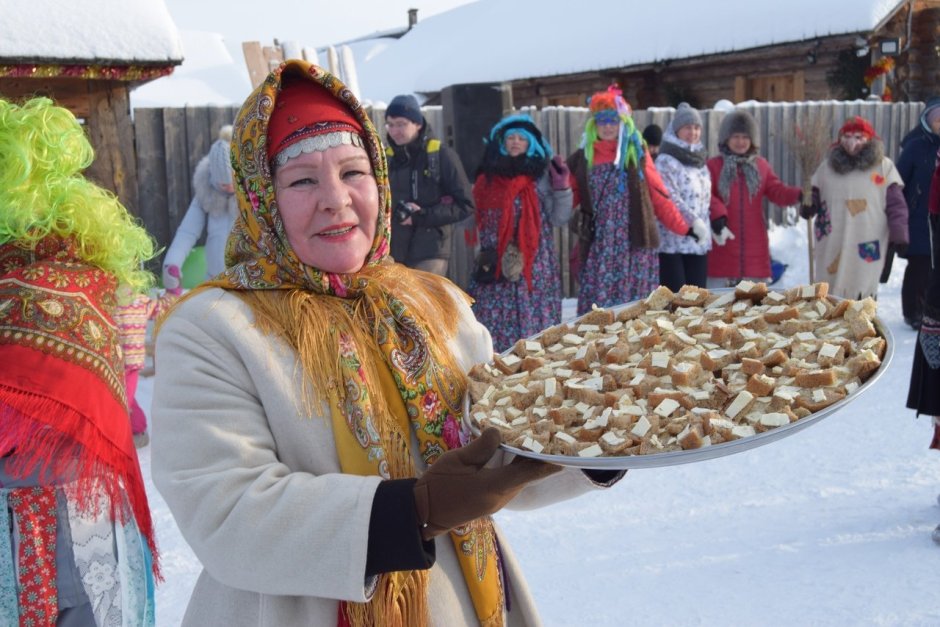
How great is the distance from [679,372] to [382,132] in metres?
7.39

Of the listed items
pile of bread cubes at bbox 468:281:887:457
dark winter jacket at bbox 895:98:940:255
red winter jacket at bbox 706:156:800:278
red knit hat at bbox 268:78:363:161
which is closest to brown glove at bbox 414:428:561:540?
pile of bread cubes at bbox 468:281:887:457

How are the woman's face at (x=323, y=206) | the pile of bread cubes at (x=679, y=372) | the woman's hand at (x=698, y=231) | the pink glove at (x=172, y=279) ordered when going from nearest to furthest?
the pile of bread cubes at (x=679, y=372)
the woman's face at (x=323, y=206)
the pink glove at (x=172, y=279)
the woman's hand at (x=698, y=231)

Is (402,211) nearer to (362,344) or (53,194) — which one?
(53,194)

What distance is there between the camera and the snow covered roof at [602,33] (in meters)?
14.5

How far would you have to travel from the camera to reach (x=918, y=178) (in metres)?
7.30

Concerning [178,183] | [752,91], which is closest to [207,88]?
[752,91]

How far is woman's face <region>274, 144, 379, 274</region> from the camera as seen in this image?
1606mm

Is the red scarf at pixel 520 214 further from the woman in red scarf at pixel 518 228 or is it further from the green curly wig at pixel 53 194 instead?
the green curly wig at pixel 53 194

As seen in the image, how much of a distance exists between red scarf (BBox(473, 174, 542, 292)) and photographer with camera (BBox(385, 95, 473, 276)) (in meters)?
0.19

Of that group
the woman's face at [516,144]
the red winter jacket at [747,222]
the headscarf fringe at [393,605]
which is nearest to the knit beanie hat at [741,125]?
the red winter jacket at [747,222]

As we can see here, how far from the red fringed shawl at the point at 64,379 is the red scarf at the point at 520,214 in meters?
3.73

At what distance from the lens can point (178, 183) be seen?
7.95m

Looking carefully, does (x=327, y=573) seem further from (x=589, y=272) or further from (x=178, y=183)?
(x=178, y=183)

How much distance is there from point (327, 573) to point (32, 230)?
150cm
